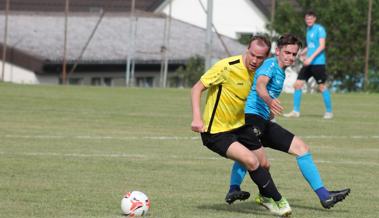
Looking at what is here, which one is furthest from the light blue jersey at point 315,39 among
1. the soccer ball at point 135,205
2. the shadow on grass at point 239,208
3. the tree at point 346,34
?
the tree at point 346,34

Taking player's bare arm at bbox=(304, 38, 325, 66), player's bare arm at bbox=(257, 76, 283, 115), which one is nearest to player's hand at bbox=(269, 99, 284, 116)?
player's bare arm at bbox=(257, 76, 283, 115)

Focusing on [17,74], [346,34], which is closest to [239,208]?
[346,34]

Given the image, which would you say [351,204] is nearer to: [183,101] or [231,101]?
[231,101]

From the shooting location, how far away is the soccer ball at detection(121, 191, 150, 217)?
395 inches

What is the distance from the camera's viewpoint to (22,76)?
161ft

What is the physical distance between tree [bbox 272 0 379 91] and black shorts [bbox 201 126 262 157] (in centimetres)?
3071

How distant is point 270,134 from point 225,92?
2.17 ft

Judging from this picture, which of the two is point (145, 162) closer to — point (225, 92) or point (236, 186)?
point (236, 186)

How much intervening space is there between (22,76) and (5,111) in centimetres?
2657

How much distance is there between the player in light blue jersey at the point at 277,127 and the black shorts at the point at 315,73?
38.6ft

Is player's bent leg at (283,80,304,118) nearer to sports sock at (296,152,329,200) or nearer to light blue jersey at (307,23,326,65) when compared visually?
light blue jersey at (307,23,326,65)

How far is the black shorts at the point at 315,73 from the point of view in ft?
74.6

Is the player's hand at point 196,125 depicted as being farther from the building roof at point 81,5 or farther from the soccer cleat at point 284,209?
the building roof at point 81,5

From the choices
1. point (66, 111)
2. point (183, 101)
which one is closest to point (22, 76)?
point (183, 101)
